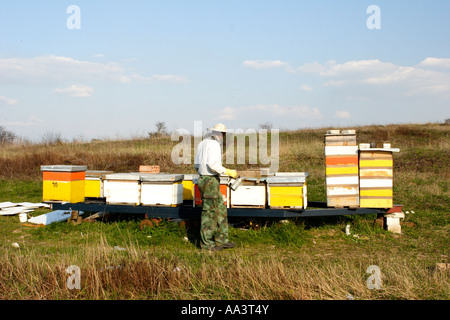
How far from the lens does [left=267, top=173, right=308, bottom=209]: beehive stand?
7.86 metres

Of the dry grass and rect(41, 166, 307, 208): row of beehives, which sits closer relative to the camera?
the dry grass

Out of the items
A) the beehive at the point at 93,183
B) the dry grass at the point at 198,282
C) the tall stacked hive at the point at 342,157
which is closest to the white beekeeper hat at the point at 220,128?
the tall stacked hive at the point at 342,157

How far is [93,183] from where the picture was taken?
952 centimetres

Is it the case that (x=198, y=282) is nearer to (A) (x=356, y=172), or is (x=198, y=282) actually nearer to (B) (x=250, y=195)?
(B) (x=250, y=195)

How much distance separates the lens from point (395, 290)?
476 cm

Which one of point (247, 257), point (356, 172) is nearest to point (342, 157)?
point (356, 172)

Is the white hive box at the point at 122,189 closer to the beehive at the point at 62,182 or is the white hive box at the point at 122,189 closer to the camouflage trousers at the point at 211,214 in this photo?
the beehive at the point at 62,182

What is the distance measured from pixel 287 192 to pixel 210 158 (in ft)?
6.23

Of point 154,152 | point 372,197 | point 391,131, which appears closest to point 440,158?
point 391,131

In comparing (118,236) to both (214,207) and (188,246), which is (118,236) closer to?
(188,246)

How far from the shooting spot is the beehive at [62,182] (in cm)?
891

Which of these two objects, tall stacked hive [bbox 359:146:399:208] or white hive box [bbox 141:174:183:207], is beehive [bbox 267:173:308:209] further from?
white hive box [bbox 141:174:183:207]

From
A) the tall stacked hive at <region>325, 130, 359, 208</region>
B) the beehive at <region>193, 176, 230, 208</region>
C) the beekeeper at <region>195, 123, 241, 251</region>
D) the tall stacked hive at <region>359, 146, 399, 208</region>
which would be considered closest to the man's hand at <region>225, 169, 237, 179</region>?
the beekeeper at <region>195, 123, 241, 251</region>
